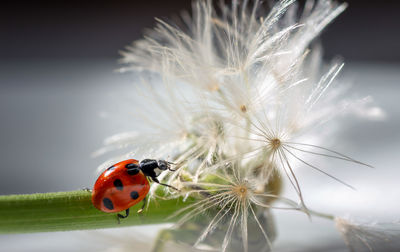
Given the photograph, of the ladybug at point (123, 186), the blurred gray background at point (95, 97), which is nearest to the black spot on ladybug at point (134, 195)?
the ladybug at point (123, 186)

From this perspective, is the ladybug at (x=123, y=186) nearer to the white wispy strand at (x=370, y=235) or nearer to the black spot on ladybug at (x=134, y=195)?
the black spot on ladybug at (x=134, y=195)

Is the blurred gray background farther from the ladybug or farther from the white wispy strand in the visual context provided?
the ladybug

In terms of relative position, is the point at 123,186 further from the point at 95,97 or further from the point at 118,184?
the point at 95,97

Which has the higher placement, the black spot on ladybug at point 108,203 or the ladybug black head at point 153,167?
the ladybug black head at point 153,167

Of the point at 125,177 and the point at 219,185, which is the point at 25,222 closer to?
Result: the point at 125,177

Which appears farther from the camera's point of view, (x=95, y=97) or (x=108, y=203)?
(x=95, y=97)

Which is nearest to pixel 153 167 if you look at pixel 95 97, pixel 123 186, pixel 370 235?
pixel 123 186
